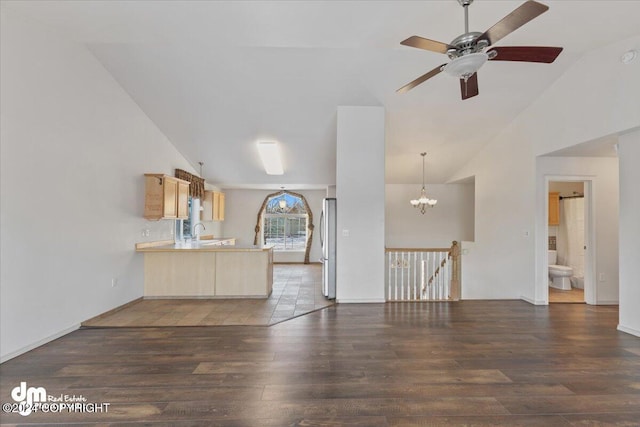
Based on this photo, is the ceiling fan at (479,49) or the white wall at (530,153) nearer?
the ceiling fan at (479,49)

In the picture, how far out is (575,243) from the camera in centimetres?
699

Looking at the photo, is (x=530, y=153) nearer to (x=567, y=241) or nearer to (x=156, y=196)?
(x=567, y=241)

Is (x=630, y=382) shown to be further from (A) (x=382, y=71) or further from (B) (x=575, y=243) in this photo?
(B) (x=575, y=243)

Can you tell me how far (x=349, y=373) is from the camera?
9.21 ft

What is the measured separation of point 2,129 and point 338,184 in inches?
153

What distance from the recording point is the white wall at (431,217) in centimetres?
904

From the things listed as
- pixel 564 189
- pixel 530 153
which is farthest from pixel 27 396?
pixel 564 189

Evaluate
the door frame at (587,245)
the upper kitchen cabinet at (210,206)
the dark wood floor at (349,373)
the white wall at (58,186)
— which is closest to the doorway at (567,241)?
the door frame at (587,245)

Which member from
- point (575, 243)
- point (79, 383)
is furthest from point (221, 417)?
point (575, 243)

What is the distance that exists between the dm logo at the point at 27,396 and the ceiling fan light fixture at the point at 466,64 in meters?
3.95

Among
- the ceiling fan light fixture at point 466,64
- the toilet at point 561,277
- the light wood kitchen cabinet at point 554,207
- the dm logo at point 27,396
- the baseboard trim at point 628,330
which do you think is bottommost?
the dm logo at point 27,396

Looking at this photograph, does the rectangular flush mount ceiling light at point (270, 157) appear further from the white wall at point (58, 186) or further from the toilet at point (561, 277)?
the toilet at point (561, 277)

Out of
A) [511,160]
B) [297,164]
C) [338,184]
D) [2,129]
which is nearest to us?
[2,129]

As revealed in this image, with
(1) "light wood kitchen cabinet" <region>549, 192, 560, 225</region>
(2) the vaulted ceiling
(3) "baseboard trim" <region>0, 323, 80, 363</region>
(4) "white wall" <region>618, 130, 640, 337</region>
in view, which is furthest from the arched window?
(4) "white wall" <region>618, 130, 640, 337</region>
